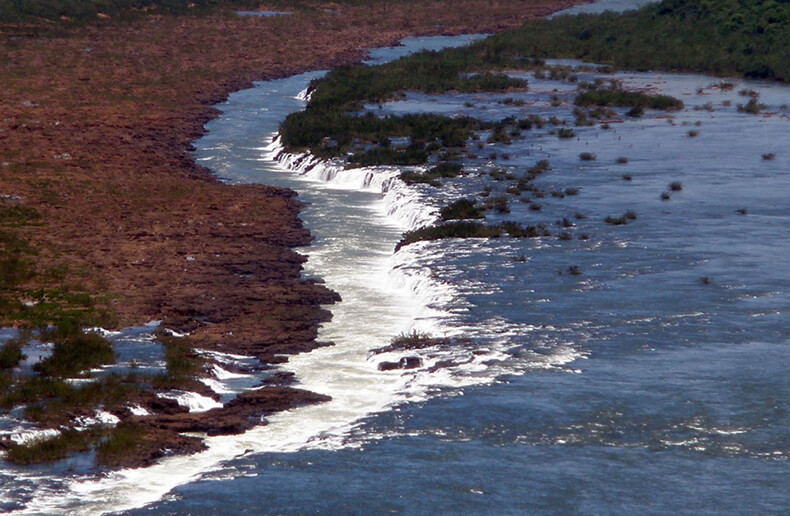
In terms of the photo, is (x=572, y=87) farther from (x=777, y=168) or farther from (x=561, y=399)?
(x=561, y=399)

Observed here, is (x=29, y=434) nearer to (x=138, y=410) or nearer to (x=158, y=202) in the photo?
(x=138, y=410)

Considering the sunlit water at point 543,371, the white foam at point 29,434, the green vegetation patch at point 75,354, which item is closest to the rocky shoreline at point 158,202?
the sunlit water at point 543,371

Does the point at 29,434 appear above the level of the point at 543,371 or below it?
below

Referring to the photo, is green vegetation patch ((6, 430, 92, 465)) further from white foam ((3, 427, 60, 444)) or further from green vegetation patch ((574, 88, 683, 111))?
green vegetation patch ((574, 88, 683, 111))

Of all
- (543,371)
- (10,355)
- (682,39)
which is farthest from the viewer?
(682,39)

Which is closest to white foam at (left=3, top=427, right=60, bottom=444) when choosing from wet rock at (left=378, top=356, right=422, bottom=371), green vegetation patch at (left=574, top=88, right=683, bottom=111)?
wet rock at (left=378, top=356, right=422, bottom=371)

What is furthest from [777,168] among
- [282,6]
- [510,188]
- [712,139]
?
[282,6]

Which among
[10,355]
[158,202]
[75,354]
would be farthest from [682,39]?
[10,355]

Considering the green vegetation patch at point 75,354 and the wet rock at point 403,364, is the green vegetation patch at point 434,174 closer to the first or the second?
the wet rock at point 403,364
